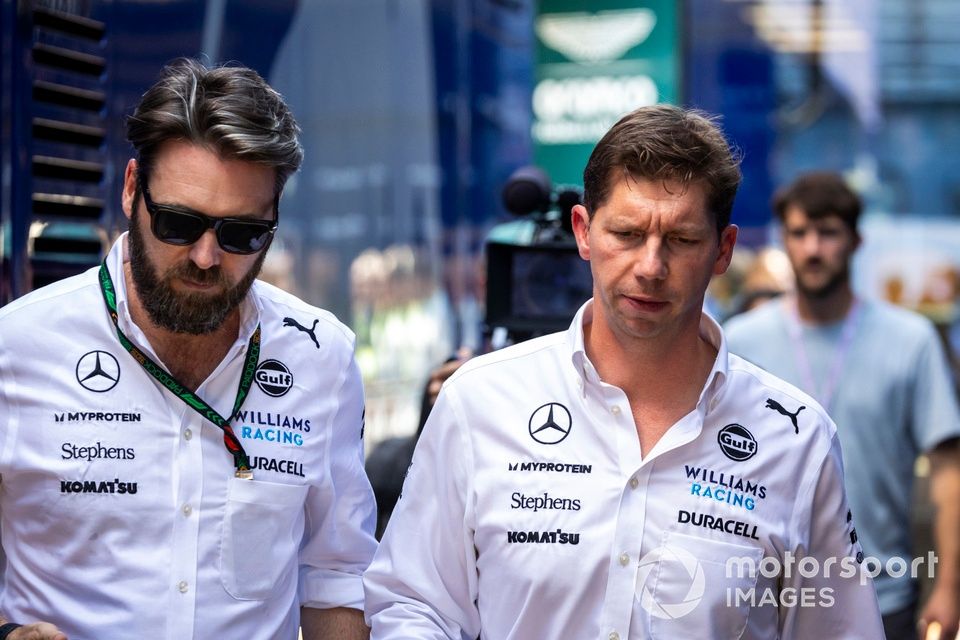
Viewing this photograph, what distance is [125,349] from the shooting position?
259 cm

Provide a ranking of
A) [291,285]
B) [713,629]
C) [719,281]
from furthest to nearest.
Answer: [719,281], [291,285], [713,629]

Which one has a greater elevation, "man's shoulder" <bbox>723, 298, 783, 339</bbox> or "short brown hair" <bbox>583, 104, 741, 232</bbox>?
"short brown hair" <bbox>583, 104, 741, 232</bbox>

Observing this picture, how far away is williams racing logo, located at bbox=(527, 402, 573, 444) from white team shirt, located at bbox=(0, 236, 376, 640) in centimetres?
48

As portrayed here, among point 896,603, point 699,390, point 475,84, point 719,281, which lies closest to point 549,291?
point 699,390

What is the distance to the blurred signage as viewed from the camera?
7.74 m

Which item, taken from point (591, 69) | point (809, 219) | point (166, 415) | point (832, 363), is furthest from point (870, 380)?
point (591, 69)

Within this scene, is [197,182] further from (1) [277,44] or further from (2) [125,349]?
(1) [277,44]

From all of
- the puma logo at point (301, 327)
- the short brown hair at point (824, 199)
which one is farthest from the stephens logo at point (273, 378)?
the short brown hair at point (824, 199)

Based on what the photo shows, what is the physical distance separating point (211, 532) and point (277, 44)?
7.15 ft

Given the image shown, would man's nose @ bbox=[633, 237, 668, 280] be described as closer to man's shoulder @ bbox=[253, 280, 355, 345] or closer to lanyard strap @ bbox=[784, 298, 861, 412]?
man's shoulder @ bbox=[253, 280, 355, 345]

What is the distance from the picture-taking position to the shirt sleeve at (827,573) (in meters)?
2.53

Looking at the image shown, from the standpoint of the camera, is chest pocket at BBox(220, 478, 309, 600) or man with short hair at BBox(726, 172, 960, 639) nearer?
chest pocket at BBox(220, 478, 309, 600)

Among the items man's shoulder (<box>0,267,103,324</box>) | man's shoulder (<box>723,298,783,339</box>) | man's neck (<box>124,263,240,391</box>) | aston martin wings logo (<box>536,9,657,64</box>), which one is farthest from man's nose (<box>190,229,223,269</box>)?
aston martin wings logo (<box>536,9,657,64</box>)

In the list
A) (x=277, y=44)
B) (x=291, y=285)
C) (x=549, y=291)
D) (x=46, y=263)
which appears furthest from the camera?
(x=291, y=285)
